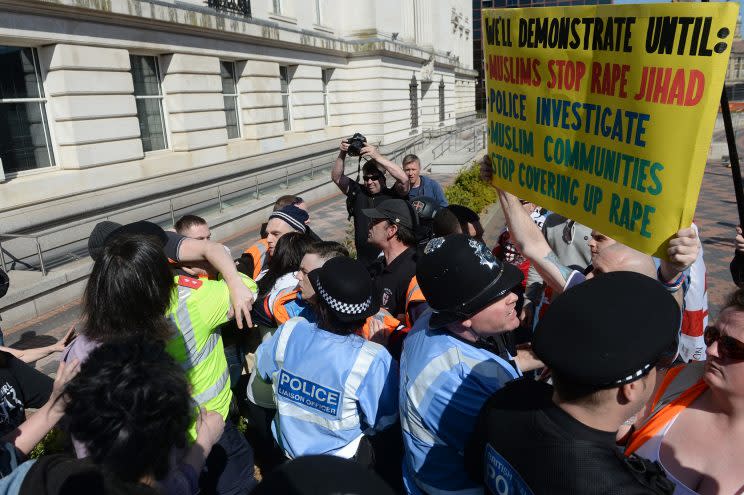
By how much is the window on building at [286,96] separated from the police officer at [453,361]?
1773cm

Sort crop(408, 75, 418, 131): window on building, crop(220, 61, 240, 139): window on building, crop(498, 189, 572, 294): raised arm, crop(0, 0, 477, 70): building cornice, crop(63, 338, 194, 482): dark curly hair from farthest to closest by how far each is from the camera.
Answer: crop(408, 75, 418, 131): window on building → crop(220, 61, 240, 139): window on building → crop(0, 0, 477, 70): building cornice → crop(498, 189, 572, 294): raised arm → crop(63, 338, 194, 482): dark curly hair

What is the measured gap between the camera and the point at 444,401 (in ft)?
5.79

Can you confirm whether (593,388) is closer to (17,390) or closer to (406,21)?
(17,390)

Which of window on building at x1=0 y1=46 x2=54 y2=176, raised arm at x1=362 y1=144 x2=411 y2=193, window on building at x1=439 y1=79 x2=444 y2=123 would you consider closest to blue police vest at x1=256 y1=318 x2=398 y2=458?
raised arm at x1=362 y1=144 x2=411 y2=193

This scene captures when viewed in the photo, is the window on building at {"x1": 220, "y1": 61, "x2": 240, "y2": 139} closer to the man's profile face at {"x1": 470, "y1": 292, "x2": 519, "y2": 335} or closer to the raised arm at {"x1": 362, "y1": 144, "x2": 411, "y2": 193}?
the raised arm at {"x1": 362, "y1": 144, "x2": 411, "y2": 193}

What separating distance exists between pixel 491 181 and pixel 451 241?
100 cm

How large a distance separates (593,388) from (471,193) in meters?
9.65

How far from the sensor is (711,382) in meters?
1.69

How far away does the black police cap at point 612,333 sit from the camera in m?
1.24

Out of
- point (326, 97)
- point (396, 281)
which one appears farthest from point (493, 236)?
point (326, 97)

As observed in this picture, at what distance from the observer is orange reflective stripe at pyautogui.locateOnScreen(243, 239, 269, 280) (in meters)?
4.21

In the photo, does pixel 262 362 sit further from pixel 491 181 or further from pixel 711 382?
pixel 711 382

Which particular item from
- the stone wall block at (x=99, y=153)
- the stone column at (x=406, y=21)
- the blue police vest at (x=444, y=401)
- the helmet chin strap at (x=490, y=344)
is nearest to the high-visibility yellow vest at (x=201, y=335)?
the blue police vest at (x=444, y=401)

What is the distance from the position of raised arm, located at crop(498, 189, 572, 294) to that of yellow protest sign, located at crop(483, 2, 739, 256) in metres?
0.15
